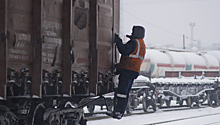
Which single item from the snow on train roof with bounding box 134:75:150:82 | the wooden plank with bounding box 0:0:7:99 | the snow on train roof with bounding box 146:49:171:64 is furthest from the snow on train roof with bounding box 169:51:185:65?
the wooden plank with bounding box 0:0:7:99

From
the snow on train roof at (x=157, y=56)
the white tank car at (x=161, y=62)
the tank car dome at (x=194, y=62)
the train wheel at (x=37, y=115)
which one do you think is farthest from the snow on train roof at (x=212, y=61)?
the train wheel at (x=37, y=115)

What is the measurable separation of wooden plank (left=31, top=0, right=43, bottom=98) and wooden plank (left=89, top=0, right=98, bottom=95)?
1150 mm

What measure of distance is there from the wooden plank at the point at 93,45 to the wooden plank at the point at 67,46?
57 centimetres

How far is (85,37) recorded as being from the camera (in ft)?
18.0

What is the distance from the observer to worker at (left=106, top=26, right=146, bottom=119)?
5.97 metres

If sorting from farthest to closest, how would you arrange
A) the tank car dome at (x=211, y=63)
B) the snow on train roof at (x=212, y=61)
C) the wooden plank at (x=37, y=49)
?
1. the snow on train roof at (x=212, y=61)
2. the tank car dome at (x=211, y=63)
3. the wooden plank at (x=37, y=49)

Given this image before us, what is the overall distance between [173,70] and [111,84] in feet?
44.1

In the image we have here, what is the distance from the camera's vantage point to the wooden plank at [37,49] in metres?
4.46

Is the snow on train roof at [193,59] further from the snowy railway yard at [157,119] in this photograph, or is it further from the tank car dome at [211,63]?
the snowy railway yard at [157,119]

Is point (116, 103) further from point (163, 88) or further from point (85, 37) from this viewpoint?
point (163, 88)

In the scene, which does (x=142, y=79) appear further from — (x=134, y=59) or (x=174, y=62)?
(x=134, y=59)

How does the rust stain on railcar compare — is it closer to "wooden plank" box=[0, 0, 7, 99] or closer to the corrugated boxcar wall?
the corrugated boxcar wall

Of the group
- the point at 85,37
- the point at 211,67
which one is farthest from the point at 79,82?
the point at 211,67

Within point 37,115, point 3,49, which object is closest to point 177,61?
point 37,115
